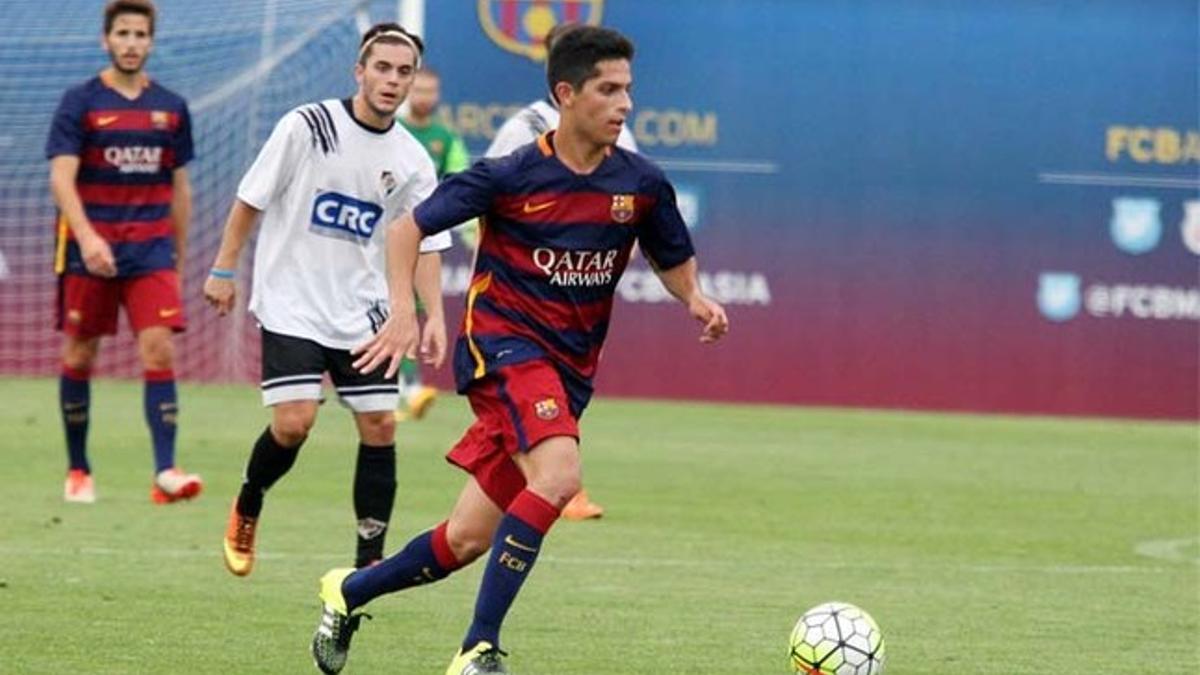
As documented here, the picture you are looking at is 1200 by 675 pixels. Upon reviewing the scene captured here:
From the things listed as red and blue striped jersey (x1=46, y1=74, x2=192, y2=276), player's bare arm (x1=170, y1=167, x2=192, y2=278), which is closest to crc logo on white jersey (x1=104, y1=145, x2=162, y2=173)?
red and blue striped jersey (x1=46, y1=74, x2=192, y2=276)

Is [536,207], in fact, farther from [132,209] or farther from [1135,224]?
[1135,224]

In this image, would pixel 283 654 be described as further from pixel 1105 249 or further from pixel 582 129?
pixel 1105 249

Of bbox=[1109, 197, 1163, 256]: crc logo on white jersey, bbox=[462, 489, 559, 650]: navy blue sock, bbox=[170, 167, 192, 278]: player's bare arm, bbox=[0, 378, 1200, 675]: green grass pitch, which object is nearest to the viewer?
bbox=[462, 489, 559, 650]: navy blue sock

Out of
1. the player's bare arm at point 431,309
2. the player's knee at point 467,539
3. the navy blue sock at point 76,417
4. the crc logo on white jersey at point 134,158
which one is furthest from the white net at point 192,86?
the player's knee at point 467,539

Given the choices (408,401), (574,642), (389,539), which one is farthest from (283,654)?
(408,401)

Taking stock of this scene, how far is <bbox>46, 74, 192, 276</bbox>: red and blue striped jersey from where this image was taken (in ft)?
40.5

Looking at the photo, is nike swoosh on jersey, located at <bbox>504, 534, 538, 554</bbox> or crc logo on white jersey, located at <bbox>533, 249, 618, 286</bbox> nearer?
nike swoosh on jersey, located at <bbox>504, 534, 538, 554</bbox>

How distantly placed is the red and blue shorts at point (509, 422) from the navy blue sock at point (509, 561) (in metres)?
0.20

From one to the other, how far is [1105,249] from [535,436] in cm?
1488

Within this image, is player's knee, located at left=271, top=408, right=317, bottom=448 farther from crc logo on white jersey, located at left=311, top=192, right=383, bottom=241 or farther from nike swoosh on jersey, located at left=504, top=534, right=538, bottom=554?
nike swoosh on jersey, located at left=504, top=534, right=538, bottom=554

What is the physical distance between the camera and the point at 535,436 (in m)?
7.33

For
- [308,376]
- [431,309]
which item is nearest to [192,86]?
[308,376]

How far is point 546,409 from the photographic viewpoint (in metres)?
7.38

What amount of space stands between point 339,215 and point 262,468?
0.98 m
